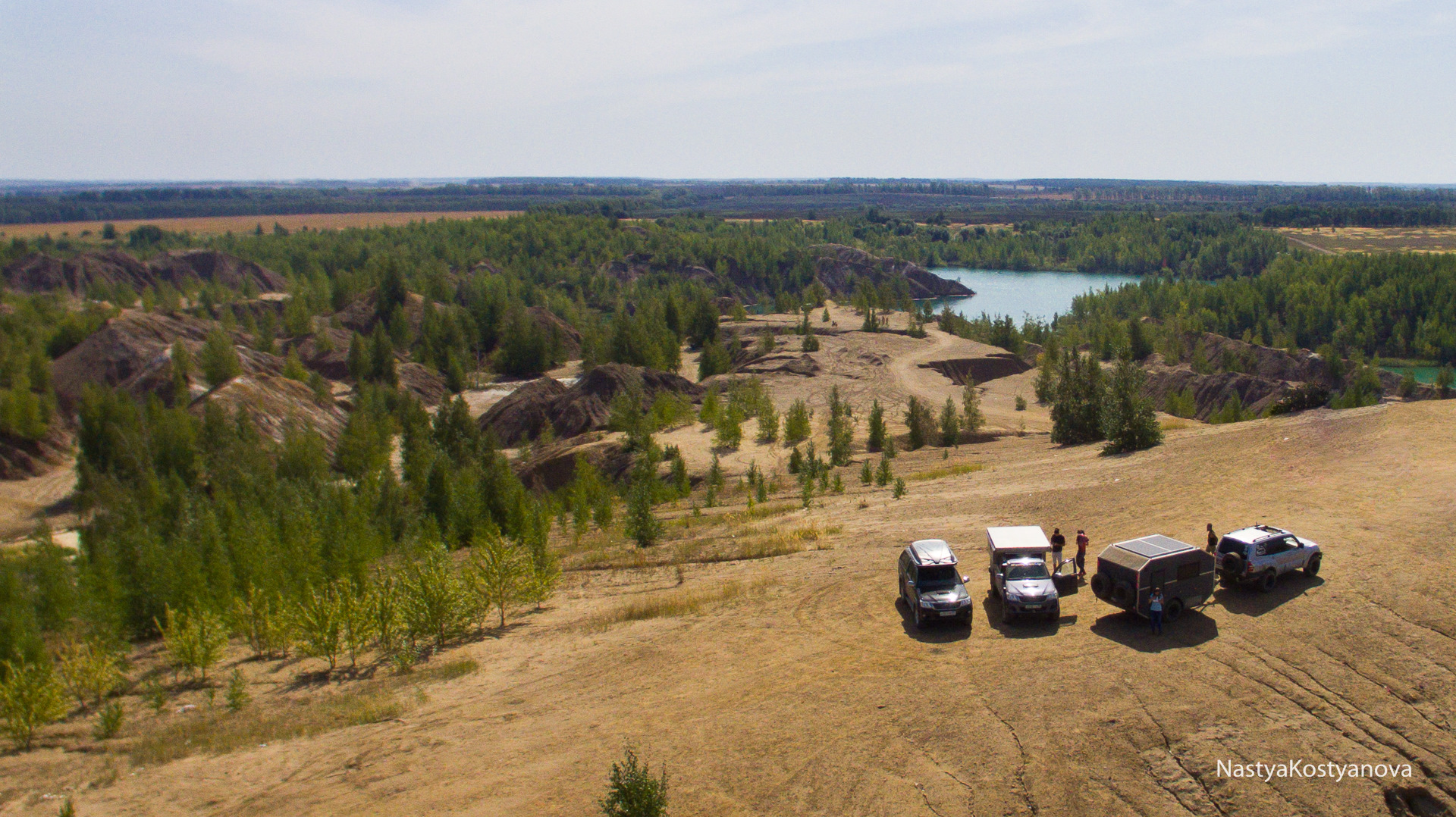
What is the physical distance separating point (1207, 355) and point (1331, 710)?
9542 centimetres

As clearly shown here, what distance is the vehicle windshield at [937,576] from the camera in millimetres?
20797

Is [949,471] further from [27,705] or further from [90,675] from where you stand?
[27,705]

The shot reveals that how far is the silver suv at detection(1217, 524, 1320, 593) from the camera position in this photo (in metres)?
19.9

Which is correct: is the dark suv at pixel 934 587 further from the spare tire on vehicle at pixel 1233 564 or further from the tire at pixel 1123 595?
the spare tire on vehicle at pixel 1233 564

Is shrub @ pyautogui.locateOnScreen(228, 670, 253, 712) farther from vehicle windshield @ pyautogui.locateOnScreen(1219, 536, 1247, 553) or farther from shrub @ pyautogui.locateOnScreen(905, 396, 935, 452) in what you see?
shrub @ pyautogui.locateOnScreen(905, 396, 935, 452)

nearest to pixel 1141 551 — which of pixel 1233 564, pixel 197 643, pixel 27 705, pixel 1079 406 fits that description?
pixel 1233 564

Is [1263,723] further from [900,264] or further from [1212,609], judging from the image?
[900,264]

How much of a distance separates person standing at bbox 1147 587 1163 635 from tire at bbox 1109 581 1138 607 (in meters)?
0.32

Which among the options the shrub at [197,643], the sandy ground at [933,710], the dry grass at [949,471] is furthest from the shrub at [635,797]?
the dry grass at [949,471]

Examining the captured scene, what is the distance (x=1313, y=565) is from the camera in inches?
795

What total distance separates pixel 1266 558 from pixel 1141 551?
313 cm

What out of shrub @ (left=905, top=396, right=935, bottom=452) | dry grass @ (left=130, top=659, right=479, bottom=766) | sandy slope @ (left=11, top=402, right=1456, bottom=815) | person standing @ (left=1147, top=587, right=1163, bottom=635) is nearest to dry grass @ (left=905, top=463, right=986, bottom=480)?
shrub @ (left=905, top=396, right=935, bottom=452)

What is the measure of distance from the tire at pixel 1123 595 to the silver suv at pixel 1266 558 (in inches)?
120

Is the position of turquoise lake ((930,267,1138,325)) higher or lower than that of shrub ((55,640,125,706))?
lower
